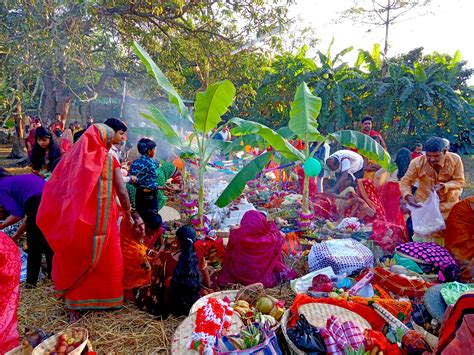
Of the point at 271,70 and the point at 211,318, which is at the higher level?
the point at 271,70

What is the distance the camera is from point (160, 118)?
18.4 ft

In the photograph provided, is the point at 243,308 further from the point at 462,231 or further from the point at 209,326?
the point at 462,231

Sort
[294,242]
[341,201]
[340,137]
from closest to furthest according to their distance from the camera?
[294,242] < [340,137] < [341,201]

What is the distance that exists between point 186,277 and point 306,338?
1.22 meters

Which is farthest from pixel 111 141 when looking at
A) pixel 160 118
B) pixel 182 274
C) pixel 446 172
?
pixel 446 172

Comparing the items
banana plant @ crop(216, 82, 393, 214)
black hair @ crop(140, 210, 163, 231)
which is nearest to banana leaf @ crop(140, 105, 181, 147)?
banana plant @ crop(216, 82, 393, 214)

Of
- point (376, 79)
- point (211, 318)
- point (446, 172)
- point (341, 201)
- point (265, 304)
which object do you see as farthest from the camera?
point (376, 79)

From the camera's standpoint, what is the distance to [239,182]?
5.07m

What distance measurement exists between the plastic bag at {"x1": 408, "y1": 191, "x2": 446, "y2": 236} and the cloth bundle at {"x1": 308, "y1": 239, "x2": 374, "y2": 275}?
0.86 m

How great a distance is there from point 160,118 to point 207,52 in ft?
16.1

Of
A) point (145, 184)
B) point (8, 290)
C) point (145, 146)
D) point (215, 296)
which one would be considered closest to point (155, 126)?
point (145, 146)

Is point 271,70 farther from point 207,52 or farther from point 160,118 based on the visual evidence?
point 160,118

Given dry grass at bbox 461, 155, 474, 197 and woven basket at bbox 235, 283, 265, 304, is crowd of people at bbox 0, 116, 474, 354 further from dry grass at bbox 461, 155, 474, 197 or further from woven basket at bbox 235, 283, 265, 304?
dry grass at bbox 461, 155, 474, 197

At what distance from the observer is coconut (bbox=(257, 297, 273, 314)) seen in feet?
10.2
